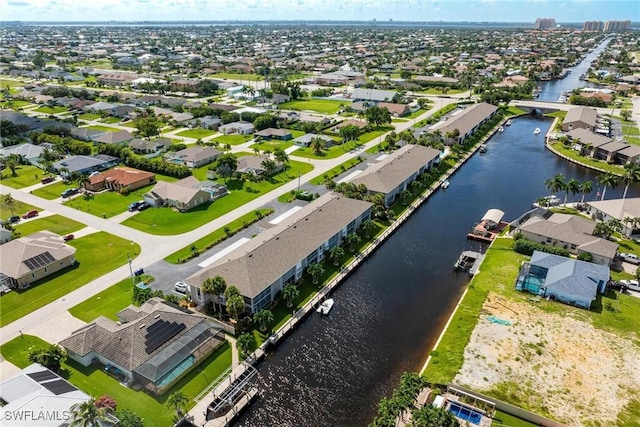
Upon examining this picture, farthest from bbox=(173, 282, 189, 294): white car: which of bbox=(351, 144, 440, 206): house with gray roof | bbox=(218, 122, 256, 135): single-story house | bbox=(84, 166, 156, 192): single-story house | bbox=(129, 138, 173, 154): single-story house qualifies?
bbox=(218, 122, 256, 135): single-story house

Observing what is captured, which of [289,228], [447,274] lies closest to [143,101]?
[289,228]

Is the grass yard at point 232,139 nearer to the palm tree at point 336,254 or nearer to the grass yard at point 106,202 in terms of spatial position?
the grass yard at point 106,202

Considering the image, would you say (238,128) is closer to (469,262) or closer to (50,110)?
(50,110)

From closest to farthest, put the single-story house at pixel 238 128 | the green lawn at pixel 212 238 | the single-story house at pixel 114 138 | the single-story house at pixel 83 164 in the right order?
the green lawn at pixel 212 238, the single-story house at pixel 83 164, the single-story house at pixel 114 138, the single-story house at pixel 238 128

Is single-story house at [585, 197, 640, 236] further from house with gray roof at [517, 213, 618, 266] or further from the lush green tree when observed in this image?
the lush green tree

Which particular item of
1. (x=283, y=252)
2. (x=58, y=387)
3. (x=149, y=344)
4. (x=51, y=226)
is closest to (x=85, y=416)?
(x=58, y=387)

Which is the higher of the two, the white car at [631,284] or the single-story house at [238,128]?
the single-story house at [238,128]

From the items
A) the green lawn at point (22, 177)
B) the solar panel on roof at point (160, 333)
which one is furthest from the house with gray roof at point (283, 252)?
the green lawn at point (22, 177)

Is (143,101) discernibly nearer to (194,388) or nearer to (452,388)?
(194,388)
